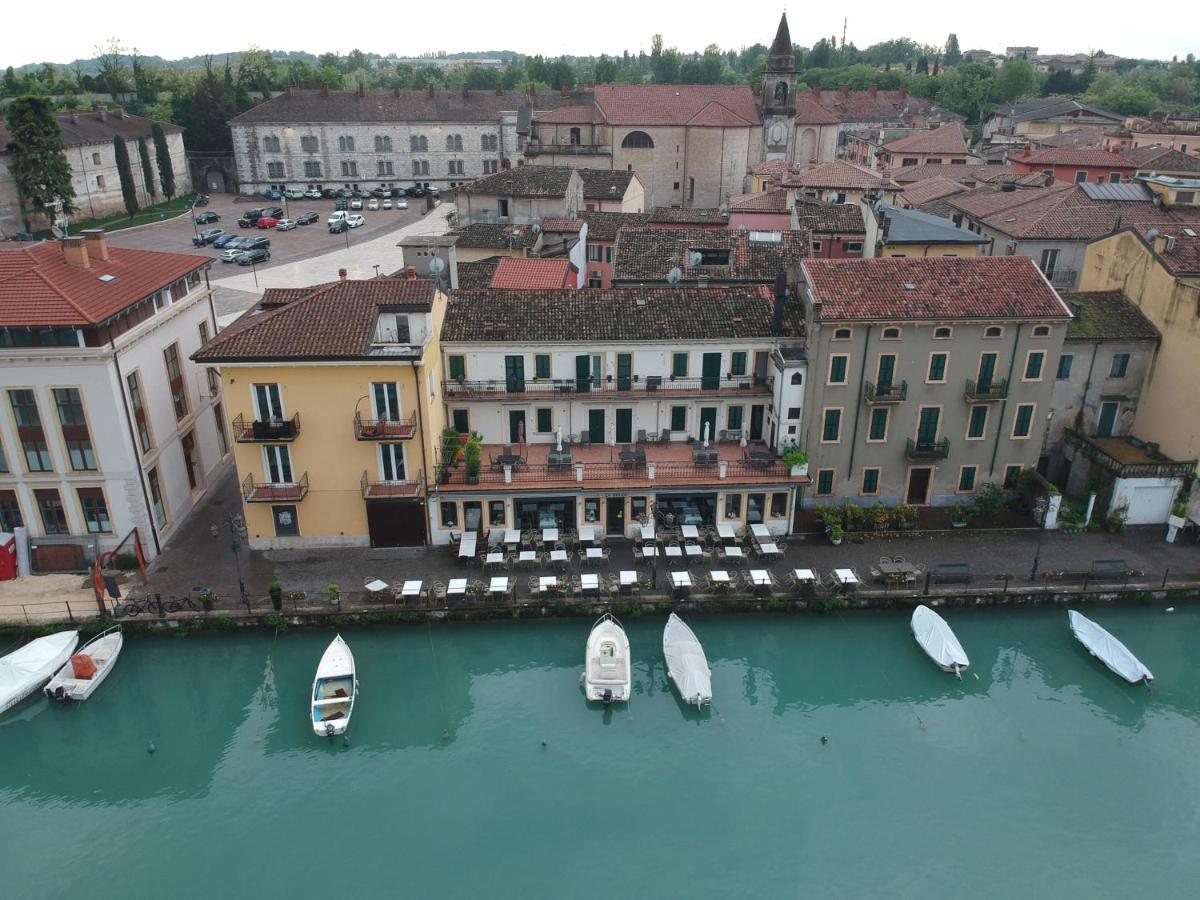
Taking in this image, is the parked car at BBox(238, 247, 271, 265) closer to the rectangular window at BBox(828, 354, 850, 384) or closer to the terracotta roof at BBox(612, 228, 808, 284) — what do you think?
the terracotta roof at BBox(612, 228, 808, 284)

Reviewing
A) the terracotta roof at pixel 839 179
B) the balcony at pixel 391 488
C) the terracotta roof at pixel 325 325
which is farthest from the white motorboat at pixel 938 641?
the terracotta roof at pixel 839 179

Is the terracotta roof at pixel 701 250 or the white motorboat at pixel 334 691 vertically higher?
the terracotta roof at pixel 701 250

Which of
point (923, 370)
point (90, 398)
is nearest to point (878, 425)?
point (923, 370)

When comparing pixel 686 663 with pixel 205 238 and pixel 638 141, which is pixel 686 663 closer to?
pixel 205 238

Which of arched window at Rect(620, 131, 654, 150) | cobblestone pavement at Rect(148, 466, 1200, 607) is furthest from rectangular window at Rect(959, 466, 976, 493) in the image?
arched window at Rect(620, 131, 654, 150)

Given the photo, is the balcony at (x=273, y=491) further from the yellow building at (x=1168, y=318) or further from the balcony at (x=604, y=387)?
the yellow building at (x=1168, y=318)
